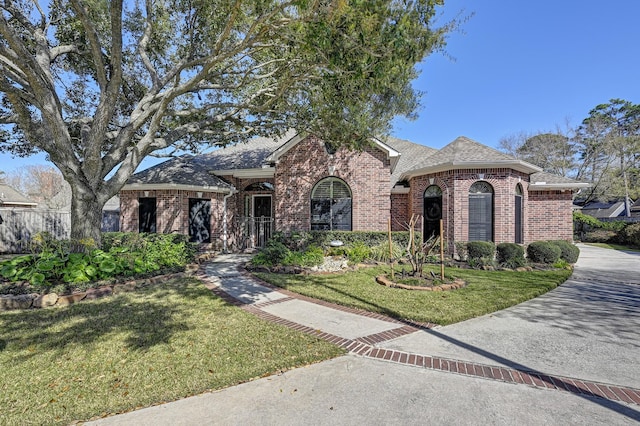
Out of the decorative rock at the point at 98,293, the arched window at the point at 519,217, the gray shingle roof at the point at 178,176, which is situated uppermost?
the gray shingle roof at the point at 178,176

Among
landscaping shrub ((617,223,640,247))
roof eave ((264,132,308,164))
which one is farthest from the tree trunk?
landscaping shrub ((617,223,640,247))

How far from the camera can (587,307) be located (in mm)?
5996

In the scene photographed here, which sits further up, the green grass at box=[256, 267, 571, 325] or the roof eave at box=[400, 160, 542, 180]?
the roof eave at box=[400, 160, 542, 180]

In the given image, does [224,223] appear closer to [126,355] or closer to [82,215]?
[82,215]

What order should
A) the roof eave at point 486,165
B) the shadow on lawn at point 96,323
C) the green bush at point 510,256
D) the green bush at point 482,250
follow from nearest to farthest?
the shadow on lawn at point 96,323 → the green bush at point 510,256 → the green bush at point 482,250 → the roof eave at point 486,165

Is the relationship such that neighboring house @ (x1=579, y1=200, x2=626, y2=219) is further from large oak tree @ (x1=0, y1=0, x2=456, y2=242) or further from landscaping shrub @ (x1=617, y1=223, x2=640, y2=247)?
large oak tree @ (x1=0, y1=0, x2=456, y2=242)

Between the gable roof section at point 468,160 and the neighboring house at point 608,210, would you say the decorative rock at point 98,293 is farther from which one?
the neighboring house at point 608,210

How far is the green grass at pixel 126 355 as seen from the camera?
9.68 ft

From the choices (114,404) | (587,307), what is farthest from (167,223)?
(587,307)

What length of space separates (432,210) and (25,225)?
64.4ft

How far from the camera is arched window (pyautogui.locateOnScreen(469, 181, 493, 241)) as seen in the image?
38.0 feet

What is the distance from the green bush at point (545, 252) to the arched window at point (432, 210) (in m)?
3.34

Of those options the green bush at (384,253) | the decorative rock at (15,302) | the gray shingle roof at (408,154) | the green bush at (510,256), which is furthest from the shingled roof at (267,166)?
the decorative rock at (15,302)

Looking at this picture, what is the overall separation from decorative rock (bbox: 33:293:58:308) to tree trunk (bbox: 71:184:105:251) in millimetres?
2094
